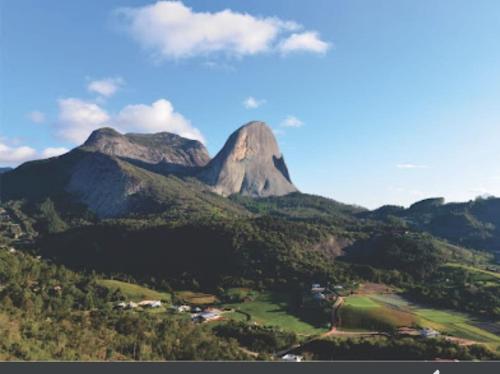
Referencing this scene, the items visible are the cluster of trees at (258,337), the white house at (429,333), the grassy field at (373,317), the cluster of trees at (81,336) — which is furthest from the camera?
the grassy field at (373,317)

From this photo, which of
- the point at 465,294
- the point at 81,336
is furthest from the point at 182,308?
the point at 465,294

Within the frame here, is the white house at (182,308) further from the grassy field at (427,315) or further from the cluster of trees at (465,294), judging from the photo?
the cluster of trees at (465,294)

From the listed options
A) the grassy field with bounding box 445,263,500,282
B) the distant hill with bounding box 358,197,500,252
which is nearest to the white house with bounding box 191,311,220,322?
the grassy field with bounding box 445,263,500,282

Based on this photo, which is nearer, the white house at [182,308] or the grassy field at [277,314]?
the grassy field at [277,314]

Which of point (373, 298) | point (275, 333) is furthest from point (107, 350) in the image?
point (373, 298)

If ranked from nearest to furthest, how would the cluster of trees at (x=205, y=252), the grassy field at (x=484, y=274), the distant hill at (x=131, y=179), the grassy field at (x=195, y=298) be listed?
the grassy field at (x=195, y=298)
the grassy field at (x=484, y=274)
the cluster of trees at (x=205, y=252)
the distant hill at (x=131, y=179)

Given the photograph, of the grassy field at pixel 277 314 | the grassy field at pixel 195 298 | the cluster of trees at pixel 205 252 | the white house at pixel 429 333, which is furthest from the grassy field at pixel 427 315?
the grassy field at pixel 195 298

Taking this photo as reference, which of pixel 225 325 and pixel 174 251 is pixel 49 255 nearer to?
pixel 174 251
